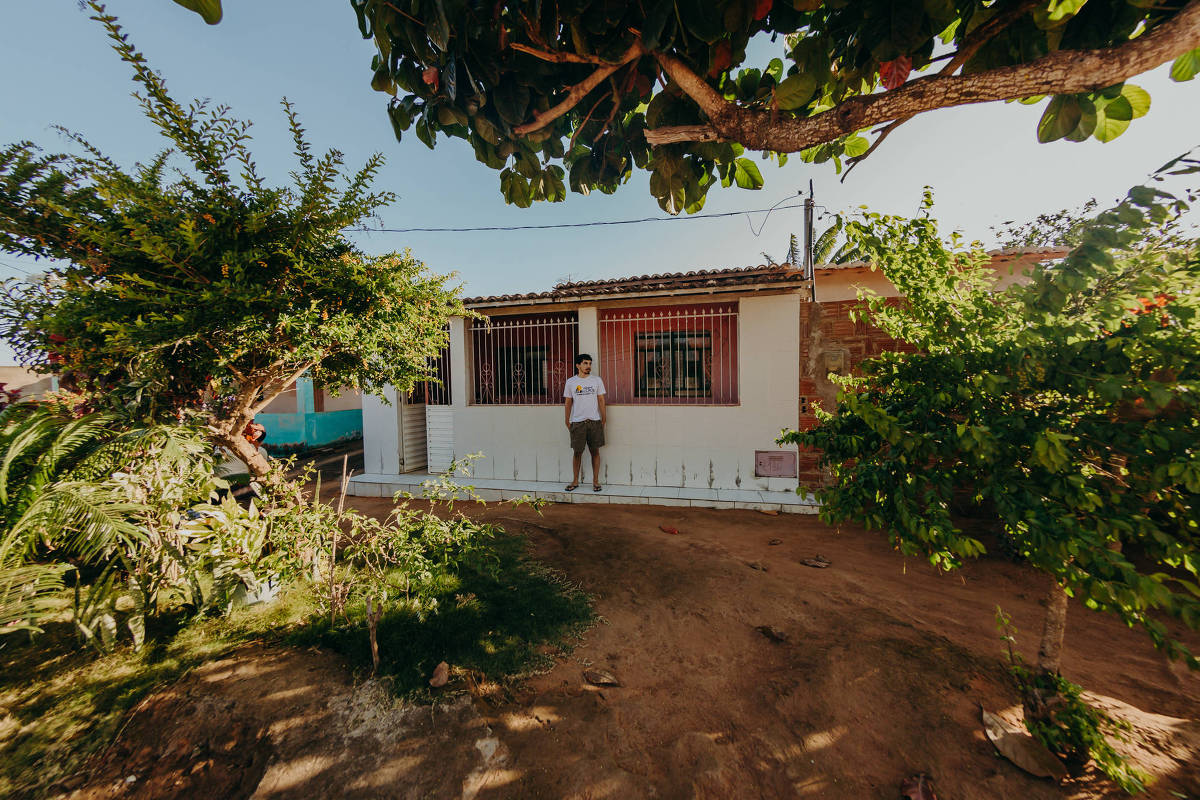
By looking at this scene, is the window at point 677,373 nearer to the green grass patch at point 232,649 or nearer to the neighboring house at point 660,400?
the neighboring house at point 660,400

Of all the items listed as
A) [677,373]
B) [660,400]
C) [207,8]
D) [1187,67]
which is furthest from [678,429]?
[207,8]

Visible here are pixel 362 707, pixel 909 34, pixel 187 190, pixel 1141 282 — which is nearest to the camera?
pixel 1141 282

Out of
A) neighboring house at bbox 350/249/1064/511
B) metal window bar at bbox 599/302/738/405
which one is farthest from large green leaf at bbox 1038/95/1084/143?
metal window bar at bbox 599/302/738/405

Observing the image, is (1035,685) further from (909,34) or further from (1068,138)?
(909,34)

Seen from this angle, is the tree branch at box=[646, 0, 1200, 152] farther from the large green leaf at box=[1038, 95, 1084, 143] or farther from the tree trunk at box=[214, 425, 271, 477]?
the tree trunk at box=[214, 425, 271, 477]

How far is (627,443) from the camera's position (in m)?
6.20

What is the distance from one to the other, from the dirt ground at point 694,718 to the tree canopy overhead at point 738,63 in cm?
265

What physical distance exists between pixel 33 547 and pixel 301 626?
4.33 feet

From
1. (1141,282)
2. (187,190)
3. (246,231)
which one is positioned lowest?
(1141,282)

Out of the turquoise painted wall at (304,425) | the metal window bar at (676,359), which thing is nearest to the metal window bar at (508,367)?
the metal window bar at (676,359)

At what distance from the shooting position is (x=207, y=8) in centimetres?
101

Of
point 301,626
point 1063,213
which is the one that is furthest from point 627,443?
point 1063,213

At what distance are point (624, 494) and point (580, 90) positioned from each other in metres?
4.69

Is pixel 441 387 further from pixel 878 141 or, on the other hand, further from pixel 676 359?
pixel 878 141
